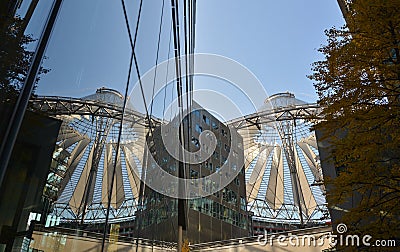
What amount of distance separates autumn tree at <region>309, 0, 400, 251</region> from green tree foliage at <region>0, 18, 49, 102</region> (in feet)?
22.9

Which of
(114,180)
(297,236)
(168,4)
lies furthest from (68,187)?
(297,236)

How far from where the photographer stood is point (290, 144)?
37812 mm

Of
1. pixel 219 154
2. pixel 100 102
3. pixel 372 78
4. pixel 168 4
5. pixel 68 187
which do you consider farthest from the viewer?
pixel 219 154

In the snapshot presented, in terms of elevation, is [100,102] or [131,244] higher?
[100,102]

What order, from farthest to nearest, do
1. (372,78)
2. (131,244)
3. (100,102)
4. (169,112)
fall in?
(169,112)
(372,78)
(131,244)
(100,102)

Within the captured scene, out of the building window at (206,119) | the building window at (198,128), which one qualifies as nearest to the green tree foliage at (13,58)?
the building window at (198,128)

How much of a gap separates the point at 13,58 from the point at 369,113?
7.14 metres

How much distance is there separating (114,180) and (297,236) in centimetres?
1549

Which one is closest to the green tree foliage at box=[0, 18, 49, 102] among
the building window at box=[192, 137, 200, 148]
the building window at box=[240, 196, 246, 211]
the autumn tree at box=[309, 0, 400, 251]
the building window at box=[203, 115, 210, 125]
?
the autumn tree at box=[309, 0, 400, 251]

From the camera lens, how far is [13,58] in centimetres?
150

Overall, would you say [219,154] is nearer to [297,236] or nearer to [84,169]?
[297,236]

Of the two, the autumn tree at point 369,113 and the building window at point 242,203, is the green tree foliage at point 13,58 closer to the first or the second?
the autumn tree at point 369,113

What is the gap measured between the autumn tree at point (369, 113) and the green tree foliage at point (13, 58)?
699 cm

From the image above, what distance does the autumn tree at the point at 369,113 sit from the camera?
657 centimetres
